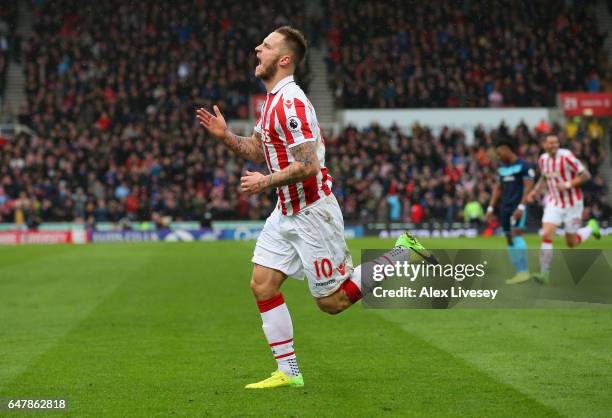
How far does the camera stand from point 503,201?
16516 mm

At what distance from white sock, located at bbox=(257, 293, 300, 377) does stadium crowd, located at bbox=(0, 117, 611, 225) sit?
2754 centimetres

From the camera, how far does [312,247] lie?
24.1ft

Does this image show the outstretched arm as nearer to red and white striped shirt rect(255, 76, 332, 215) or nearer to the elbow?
red and white striped shirt rect(255, 76, 332, 215)

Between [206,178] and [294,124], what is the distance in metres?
28.9

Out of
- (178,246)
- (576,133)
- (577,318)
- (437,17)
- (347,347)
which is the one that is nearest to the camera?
(347,347)

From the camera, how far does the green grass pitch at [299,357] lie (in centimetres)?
669

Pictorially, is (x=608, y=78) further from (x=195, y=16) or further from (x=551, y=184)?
(x=551, y=184)

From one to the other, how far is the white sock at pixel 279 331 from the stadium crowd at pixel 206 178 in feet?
90.3

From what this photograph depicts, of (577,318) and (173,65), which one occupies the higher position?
(173,65)

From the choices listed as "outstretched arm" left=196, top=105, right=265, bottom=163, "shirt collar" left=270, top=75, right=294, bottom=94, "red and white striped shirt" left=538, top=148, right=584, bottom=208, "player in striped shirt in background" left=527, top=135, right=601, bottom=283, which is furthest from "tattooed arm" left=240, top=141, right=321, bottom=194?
"red and white striped shirt" left=538, top=148, right=584, bottom=208

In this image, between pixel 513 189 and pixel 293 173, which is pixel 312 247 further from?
pixel 513 189

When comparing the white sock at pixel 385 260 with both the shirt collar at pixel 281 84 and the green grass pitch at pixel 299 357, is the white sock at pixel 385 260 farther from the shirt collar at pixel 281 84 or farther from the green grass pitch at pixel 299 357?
the shirt collar at pixel 281 84

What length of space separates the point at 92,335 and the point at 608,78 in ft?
118

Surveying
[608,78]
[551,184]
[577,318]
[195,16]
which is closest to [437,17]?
[608,78]
